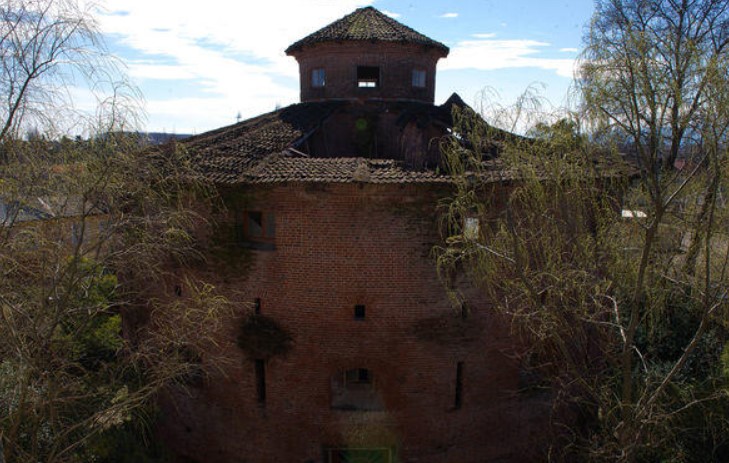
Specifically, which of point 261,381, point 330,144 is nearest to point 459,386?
point 261,381

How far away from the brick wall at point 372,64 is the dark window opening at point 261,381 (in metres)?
8.02

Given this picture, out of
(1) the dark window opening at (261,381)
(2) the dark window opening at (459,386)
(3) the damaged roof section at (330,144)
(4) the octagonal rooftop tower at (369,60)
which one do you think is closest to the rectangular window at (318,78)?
(4) the octagonal rooftop tower at (369,60)

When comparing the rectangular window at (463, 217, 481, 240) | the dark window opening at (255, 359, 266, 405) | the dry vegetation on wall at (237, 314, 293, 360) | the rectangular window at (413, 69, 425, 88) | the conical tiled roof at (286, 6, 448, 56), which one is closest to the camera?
the rectangular window at (463, 217, 481, 240)

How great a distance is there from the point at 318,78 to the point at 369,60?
164cm

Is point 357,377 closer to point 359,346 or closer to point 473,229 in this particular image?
point 359,346

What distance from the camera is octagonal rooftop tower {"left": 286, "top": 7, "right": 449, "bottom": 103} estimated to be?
605 inches

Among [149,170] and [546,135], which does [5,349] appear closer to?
[149,170]

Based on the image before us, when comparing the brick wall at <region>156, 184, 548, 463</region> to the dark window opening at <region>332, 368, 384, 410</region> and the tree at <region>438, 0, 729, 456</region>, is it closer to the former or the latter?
the dark window opening at <region>332, 368, 384, 410</region>

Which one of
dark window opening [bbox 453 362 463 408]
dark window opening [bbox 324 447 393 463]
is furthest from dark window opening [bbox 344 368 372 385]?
dark window opening [bbox 453 362 463 408]

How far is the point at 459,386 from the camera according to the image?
38.1ft

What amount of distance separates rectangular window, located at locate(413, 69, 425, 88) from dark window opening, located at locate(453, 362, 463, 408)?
832cm

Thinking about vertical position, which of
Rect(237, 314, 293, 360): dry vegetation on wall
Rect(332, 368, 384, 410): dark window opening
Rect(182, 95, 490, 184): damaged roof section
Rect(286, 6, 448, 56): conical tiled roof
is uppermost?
Rect(286, 6, 448, 56): conical tiled roof

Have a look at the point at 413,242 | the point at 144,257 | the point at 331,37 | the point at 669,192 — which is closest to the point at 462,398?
the point at 413,242

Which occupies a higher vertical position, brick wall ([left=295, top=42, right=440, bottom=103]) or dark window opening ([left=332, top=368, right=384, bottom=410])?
brick wall ([left=295, top=42, right=440, bottom=103])
